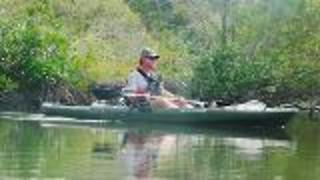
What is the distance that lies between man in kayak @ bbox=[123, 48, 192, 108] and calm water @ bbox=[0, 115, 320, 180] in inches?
18.7

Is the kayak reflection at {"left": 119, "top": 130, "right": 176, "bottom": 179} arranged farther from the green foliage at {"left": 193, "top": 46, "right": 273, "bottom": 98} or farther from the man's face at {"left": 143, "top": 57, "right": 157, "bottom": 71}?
the green foliage at {"left": 193, "top": 46, "right": 273, "bottom": 98}

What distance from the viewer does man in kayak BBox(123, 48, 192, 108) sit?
17.1 meters

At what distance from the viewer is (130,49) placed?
27.8m

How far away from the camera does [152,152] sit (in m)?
12.6

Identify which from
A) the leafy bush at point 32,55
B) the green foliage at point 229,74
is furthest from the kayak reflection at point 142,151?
the green foliage at point 229,74

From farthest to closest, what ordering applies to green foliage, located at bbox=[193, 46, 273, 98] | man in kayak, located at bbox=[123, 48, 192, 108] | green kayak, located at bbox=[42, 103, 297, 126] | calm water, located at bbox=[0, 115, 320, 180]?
green foliage, located at bbox=[193, 46, 273, 98]
man in kayak, located at bbox=[123, 48, 192, 108]
green kayak, located at bbox=[42, 103, 297, 126]
calm water, located at bbox=[0, 115, 320, 180]

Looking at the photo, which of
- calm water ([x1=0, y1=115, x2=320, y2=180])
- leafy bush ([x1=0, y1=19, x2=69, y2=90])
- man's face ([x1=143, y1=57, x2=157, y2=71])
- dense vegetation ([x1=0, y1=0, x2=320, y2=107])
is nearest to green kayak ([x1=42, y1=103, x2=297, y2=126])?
calm water ([x1=0, y1=115, x2=320, y2=180])

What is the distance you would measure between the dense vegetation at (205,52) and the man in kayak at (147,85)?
6657 millimetres

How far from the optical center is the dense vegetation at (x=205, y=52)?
79.8ft

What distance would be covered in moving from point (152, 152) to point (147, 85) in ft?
15.0

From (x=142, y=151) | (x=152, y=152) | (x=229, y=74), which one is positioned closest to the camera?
(x=152, y=152)

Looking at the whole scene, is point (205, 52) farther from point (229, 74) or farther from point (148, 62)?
point (148, 62)

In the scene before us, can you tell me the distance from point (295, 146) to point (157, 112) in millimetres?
3668

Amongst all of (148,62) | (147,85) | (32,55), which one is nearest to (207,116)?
(147,85)
